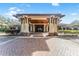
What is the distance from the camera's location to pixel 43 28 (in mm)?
3666

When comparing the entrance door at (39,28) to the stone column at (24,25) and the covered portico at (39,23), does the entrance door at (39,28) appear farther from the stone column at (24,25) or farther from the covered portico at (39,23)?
the stone column at (24,25)

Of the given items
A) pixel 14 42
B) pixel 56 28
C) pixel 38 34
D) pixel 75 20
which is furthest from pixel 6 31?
pixel 75 20

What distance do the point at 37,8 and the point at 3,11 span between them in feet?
1.56

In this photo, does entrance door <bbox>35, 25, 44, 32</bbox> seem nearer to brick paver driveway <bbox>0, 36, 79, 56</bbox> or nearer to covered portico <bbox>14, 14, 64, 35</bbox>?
covered portico <bbox>14, 14, 64, 35</bbox>

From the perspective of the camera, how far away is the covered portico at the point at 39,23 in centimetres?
368

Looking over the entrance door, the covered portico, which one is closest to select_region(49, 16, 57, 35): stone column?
the covered portico

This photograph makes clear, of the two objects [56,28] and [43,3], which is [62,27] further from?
[43,3]

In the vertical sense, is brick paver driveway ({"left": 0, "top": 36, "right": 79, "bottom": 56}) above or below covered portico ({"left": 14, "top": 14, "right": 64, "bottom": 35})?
below

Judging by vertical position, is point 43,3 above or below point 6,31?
above

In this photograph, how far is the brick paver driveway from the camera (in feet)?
11.9

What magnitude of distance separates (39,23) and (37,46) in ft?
1.06

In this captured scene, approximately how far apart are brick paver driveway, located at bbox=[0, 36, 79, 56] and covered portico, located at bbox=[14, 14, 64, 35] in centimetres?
12

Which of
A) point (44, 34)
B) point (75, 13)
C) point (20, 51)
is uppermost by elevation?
point (75, 13)

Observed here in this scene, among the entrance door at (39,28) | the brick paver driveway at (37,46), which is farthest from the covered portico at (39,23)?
the brick paver driveway at (37,46)
